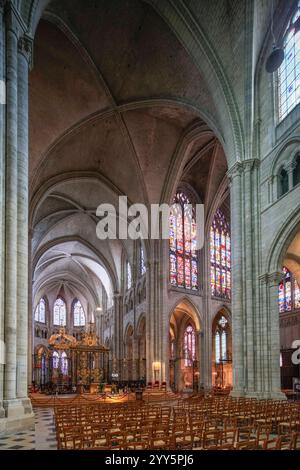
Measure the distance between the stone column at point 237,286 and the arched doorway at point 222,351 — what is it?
22.3 metres

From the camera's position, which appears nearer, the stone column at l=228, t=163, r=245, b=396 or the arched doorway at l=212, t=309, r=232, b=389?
the stone column at l=228, t=163, r=245, b=396

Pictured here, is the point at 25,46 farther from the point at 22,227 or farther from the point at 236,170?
the point at 236,170

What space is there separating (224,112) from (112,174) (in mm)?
15525

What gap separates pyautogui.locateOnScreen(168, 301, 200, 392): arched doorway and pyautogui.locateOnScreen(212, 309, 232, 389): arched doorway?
2255mm

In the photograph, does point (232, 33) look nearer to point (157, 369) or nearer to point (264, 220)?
point (264, 220)

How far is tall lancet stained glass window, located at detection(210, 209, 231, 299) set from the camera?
41.2m

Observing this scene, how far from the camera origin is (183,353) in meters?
45.9

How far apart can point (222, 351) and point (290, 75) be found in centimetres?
3149

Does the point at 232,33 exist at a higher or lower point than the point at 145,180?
higher

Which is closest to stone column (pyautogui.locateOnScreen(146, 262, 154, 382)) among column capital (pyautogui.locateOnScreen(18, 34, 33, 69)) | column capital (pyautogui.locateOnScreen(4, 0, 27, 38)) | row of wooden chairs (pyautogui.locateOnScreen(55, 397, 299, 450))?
row of wooden chairs (pyautogui.locateOnScreen(55, 397, 299, 450))

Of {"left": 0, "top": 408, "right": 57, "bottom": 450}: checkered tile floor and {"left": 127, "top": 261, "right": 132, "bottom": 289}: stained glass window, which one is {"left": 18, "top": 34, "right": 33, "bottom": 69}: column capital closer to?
{"left": 0, "top": 408, "right": 57, "bottom": 450}: checkered tile floor

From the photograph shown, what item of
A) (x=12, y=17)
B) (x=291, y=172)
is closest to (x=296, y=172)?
(x=291, y=172)
